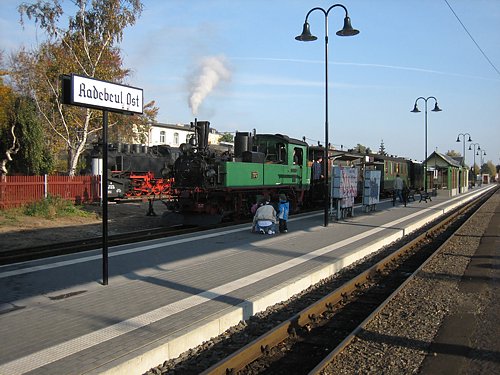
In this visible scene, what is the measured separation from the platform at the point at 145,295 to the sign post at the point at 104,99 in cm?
Answer: 96

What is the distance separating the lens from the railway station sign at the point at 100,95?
18.8 feet

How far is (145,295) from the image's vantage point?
19.5 ft

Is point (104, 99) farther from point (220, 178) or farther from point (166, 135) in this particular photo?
point (166, 135)

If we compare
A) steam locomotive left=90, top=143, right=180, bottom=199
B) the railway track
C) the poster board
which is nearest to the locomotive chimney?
the poster board

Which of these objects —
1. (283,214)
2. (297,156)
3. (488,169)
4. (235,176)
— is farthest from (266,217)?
(488,169)

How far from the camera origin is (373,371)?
4.20 m

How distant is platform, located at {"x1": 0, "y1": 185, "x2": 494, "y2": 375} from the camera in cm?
406

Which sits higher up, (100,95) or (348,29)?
(348,29)

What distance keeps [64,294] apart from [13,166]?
22.6 m

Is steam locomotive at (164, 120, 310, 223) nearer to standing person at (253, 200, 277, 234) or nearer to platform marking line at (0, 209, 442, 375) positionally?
standing person at (253, 200, 277, 234)

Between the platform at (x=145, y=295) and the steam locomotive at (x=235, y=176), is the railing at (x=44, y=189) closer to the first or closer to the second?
the steam locomotive at (x=235, y=176)

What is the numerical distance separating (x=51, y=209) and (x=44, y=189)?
11.8ft

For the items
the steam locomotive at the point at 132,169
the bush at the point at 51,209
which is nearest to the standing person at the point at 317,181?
the steam locomotive at the point at 132,169

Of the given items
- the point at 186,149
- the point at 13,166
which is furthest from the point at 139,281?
the point at 13,166
